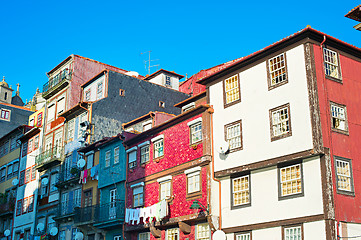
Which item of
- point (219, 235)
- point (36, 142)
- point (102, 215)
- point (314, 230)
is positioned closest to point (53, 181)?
point (36, 142)

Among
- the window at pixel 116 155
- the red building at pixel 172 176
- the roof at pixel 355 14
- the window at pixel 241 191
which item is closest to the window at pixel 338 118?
the roof at pixel 355 14

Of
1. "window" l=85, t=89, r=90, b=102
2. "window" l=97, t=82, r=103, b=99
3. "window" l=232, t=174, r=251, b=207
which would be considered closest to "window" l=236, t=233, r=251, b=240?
"window" l=232, t=174, r=251, b=207

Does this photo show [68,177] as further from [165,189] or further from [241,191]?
[241,191]

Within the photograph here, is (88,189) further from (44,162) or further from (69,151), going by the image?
(44,162)

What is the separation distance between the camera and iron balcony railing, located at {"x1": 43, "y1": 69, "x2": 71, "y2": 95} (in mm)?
49091

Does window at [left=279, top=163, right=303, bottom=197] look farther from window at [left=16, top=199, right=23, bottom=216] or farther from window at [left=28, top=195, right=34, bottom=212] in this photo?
window at [left=16, top=199, right=23, bottom=216]

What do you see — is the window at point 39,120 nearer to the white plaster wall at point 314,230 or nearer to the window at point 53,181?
the window at point 53,181

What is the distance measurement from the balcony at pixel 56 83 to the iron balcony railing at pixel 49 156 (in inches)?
257

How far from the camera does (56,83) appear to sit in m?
51.2

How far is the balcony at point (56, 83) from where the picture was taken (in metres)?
49.0

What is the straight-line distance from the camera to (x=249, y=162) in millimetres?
26172

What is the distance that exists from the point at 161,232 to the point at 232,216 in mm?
6956

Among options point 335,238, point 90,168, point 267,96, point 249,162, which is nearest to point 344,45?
point 267,96

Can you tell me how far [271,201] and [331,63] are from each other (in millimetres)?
7877
